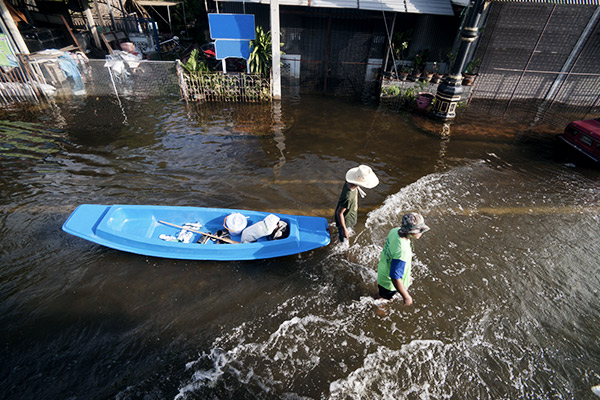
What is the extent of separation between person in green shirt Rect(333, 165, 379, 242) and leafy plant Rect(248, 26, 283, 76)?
8.94m

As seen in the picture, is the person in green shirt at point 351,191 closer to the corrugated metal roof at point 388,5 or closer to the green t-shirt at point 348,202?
the green t-shirt at point 348,202

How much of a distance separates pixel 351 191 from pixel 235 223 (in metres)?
2.21

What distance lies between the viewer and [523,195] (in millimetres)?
7285

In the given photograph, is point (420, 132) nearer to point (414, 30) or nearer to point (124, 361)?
point (414, 30)

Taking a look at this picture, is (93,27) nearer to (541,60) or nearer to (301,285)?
(301,285)

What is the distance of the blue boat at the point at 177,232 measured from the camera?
4.83 meters

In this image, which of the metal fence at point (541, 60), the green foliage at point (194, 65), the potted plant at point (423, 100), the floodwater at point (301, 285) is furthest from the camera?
the metal fence at point (541, 60)

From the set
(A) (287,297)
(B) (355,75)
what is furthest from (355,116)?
(A) (287,297)

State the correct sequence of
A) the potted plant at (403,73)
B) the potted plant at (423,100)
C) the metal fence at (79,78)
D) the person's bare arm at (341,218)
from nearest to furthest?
the person's bare arm at (341,218) → the metal fence at (79,78) → the potted plant at (423,100) → the potted plant at (403,73)

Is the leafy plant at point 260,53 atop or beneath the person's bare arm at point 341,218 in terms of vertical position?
atop

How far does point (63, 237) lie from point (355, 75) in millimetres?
13646

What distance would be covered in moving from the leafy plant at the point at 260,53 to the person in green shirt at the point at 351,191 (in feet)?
29.3

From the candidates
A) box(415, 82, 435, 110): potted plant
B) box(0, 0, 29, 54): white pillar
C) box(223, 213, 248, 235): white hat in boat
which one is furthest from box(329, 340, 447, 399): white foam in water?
box(0, 0, 29, 54): white pillar

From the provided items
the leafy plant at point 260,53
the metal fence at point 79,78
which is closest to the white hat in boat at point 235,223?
the leafy plant at point 260,53
